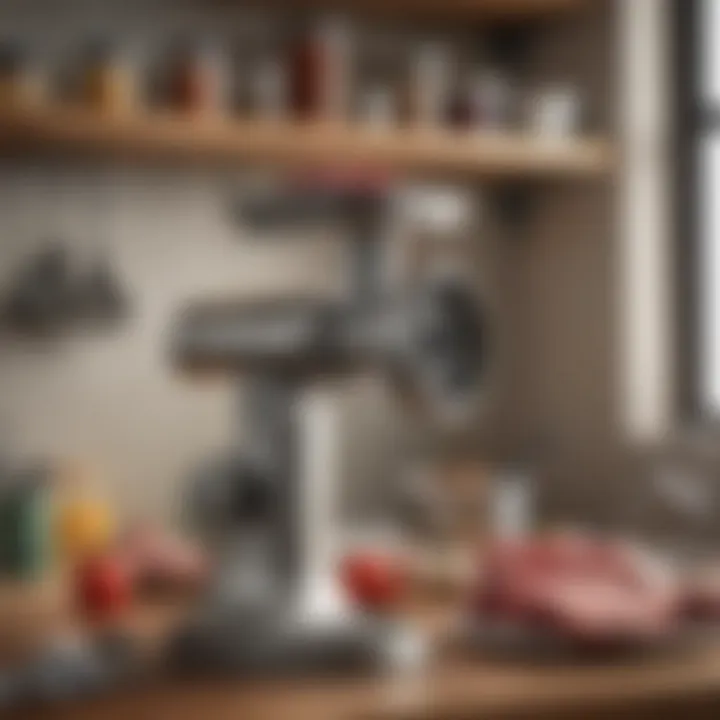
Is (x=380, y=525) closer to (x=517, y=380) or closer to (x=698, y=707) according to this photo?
(x=517, y=380)

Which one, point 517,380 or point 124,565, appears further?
point 517,380

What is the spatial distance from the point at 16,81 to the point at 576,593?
980 millimetres

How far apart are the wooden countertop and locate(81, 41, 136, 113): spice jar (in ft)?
3.33

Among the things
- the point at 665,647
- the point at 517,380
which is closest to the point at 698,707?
the point at 665,647

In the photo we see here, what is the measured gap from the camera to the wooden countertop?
0.91 metres

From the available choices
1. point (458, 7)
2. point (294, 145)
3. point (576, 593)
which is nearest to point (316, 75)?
point (294, 145)

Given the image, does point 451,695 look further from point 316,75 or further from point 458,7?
point 458,7

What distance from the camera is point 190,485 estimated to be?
203cm

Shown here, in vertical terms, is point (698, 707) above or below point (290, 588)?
below

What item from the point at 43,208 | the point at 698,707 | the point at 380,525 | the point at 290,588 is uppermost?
A: the point at 43,208

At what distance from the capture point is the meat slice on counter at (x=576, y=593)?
3.60 ft

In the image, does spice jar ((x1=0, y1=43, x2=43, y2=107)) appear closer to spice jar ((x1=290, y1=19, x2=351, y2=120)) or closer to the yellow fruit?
spice jar ((x1=290, y1=19, x2=351, y2=120))

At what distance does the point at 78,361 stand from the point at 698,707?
45.6 inches

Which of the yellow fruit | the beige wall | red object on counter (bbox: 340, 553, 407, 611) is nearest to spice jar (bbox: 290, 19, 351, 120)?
the beige wall
